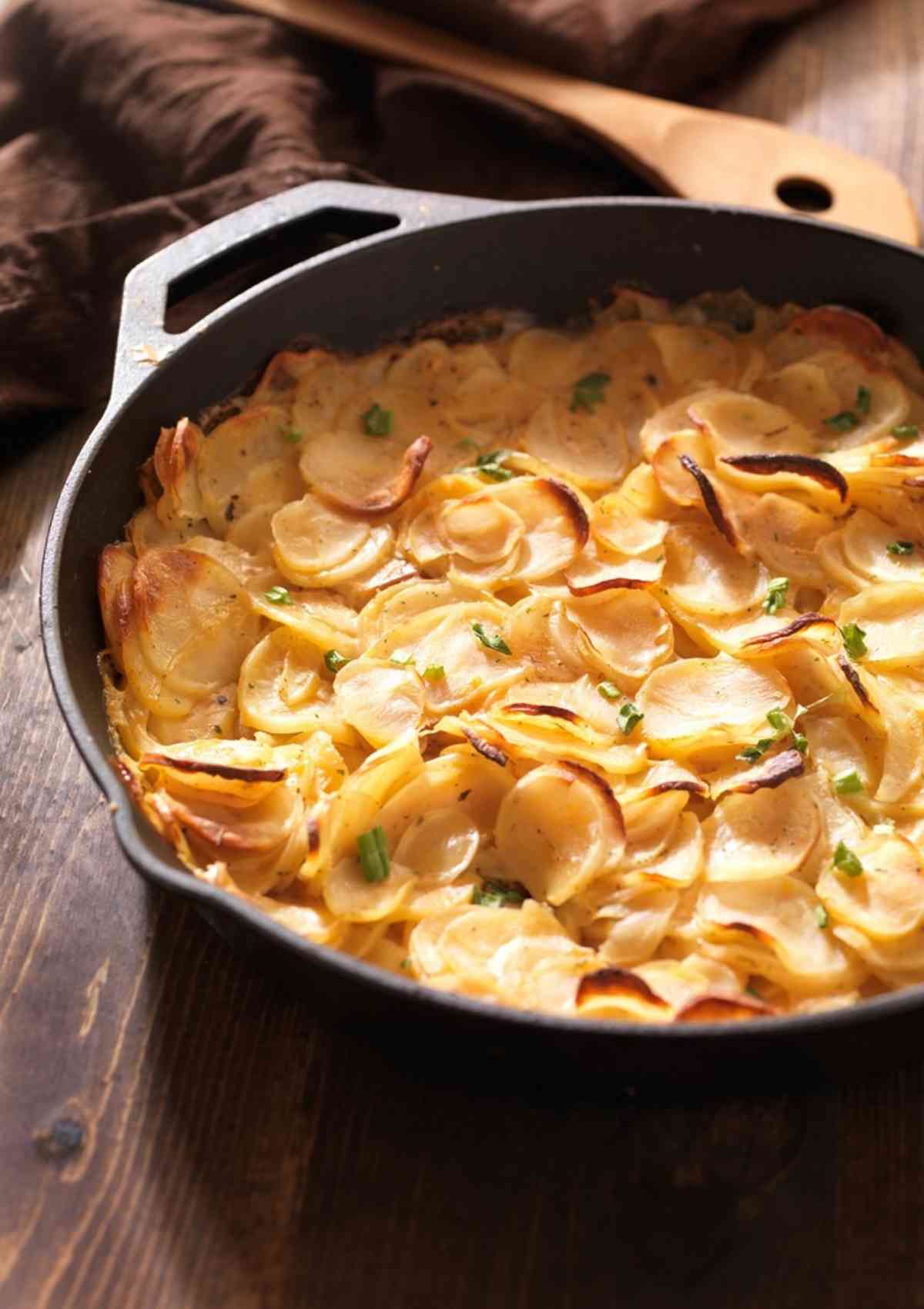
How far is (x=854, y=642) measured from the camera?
2.38 m

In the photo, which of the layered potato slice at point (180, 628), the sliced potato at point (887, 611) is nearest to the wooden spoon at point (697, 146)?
the sliced potato at point (887, 611)

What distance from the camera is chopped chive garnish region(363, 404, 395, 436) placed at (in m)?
2.73

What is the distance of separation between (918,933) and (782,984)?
0.71 feet

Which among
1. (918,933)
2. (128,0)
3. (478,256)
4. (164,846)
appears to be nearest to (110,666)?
(164,846)

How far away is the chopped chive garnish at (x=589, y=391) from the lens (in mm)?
2803

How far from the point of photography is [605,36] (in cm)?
339

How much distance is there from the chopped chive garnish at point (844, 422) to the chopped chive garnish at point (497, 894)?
4.00ft

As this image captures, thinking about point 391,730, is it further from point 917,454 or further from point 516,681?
point 917,454

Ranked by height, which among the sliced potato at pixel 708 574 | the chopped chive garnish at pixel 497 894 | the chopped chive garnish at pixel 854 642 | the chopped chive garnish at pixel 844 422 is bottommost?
the chopped chive garnish at pixel 497 894

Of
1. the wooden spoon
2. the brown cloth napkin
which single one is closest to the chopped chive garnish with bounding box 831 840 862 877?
the wooden spoon

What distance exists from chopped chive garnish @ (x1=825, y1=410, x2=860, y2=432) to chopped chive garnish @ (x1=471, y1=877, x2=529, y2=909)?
1218 millimetres

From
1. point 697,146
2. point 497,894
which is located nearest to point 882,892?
point 497,894

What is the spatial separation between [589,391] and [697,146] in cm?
83

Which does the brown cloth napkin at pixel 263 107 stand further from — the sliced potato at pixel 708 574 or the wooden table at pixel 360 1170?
the wooden table at pixel 360 1170
